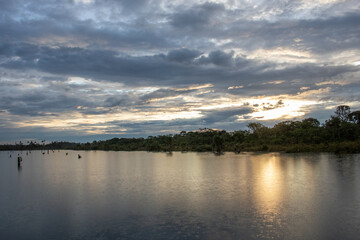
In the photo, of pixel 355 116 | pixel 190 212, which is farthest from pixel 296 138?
pixel 190 212

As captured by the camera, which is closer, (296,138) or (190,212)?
(190,212)

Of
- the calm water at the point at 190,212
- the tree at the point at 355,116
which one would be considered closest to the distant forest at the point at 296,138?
the tree at the point at 355,116

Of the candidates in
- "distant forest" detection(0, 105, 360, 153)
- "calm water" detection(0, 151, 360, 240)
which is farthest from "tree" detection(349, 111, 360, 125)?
"calm water" detection(0, 151, 360, 240)

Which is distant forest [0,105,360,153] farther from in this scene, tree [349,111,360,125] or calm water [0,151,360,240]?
calm water [0,151,360,240]

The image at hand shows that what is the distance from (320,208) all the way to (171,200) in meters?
9.68

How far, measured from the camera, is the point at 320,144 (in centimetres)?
7400

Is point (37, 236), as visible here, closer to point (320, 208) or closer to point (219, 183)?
point (320, 208)

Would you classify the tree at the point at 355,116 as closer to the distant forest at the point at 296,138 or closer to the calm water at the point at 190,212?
the distant forest at the point at 296,138

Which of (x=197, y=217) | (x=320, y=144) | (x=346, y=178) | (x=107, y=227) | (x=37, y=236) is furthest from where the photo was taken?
(x=320, y=144)

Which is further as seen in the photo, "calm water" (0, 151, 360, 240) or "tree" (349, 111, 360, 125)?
"tree" (349, 111, 360, 125)

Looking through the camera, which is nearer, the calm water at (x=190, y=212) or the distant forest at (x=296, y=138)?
the calm water at (x=190, y=212)

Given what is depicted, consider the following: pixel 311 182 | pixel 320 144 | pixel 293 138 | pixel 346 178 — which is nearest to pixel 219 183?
pixel 311 182

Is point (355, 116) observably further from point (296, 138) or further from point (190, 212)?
point (190, 212)

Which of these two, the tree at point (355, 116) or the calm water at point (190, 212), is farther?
the tree at point (355, 116)
